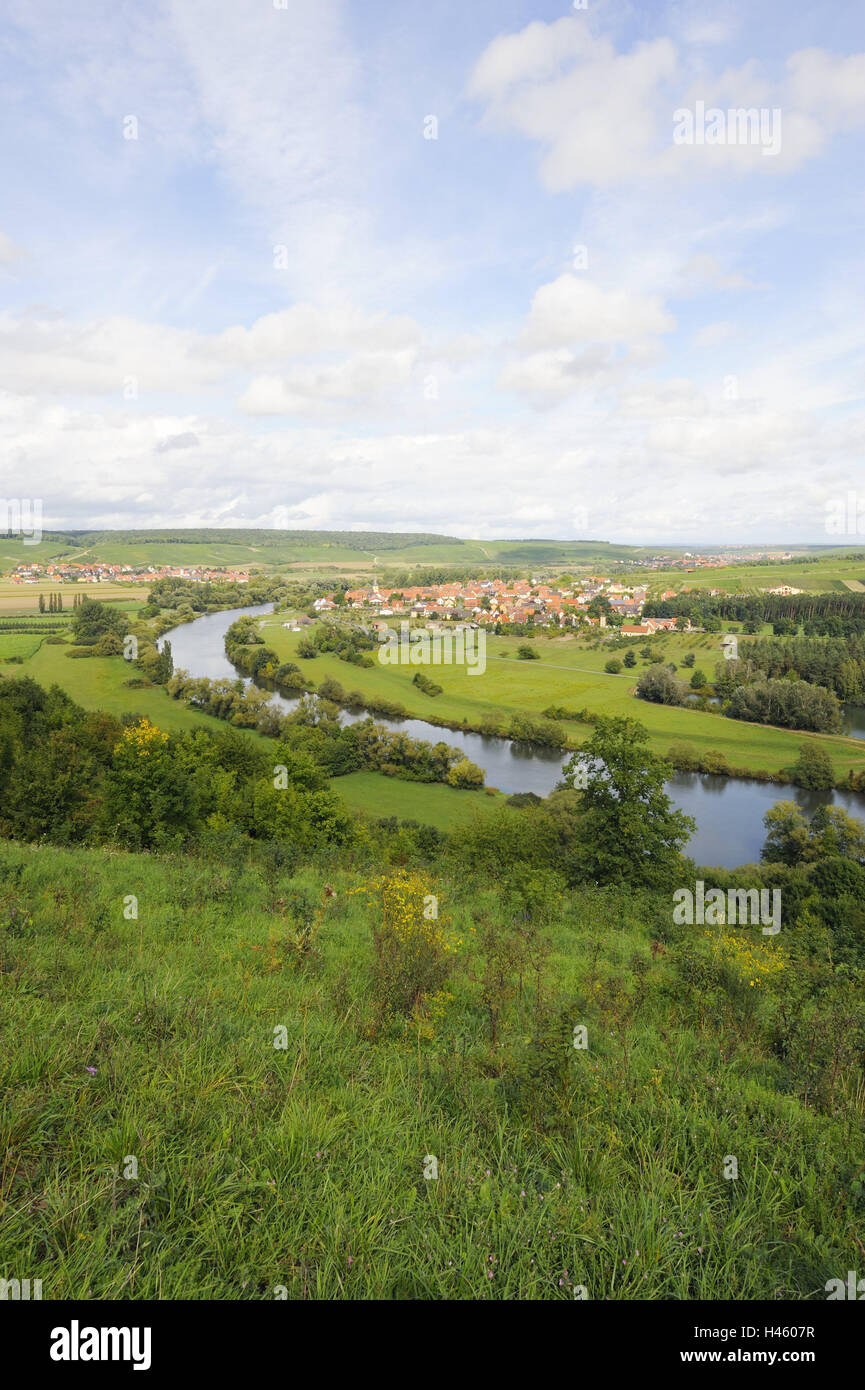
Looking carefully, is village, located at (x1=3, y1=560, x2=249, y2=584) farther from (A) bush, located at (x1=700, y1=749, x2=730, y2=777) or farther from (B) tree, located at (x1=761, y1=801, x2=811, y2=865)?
(B) tree, located at (x1=761, y1=801, x2=811, y2=865)

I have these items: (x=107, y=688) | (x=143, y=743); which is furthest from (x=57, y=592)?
(x=143, y=743)

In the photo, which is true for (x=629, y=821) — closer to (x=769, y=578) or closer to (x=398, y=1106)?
(x=398, y=1106)

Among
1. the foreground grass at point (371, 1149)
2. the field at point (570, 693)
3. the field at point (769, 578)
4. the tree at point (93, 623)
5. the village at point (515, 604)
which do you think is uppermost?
the field at point (769, 578)

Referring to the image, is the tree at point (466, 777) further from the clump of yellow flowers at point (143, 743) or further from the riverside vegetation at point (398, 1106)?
the riverside vegetation at point (398, 1106)

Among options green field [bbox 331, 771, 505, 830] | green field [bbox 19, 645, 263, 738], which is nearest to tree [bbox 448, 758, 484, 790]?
green field [bbox 331, 771, 505, 830]

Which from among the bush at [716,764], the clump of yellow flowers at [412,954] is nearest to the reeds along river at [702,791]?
the bush at [716,764]
